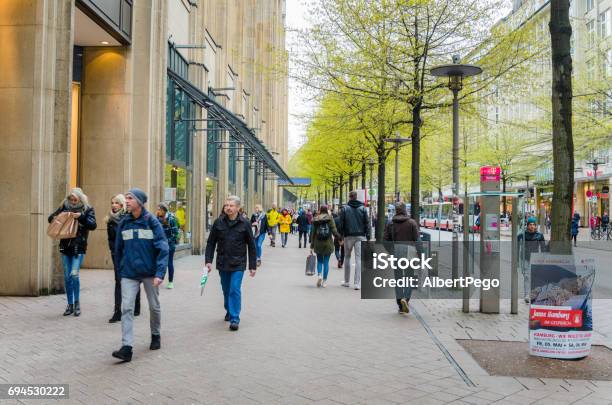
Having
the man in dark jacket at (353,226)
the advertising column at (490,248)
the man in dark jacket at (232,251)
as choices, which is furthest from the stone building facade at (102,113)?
the advertising column at (490,248)

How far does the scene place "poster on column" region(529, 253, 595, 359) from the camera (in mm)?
6148

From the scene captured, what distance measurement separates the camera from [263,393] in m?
4.91

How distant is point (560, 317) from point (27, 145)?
8.61 m

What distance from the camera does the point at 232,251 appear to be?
25.6 ft

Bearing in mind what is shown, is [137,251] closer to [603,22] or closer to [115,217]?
[115,217]

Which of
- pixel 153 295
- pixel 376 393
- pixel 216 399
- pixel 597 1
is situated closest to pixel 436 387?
pixel 376 393

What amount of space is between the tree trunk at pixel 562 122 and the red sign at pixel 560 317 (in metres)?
0.93

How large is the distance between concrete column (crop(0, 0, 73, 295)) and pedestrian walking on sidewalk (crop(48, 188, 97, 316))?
68.3 inches

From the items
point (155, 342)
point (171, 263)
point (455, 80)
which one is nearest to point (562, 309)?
point (155, 342)

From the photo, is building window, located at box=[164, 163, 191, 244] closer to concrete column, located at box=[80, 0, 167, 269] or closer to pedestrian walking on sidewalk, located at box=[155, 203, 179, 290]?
concrete column, located at box=[80, 0, 167, 269]

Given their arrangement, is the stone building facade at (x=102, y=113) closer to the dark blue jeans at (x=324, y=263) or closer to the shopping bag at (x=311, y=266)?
the shopping bag at (x=311, y=266)

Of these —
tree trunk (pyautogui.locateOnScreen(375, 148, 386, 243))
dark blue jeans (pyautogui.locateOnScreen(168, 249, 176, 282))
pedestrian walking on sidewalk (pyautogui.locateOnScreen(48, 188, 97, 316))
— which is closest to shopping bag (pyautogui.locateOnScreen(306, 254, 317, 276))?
dark blue jeans (pyautogui.locateOnScreen(168, 249, 176, 282))

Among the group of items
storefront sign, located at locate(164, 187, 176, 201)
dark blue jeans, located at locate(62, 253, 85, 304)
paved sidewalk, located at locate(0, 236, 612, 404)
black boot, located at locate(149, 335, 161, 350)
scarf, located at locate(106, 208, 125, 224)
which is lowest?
paved sidewalk, located at locate(0, 236, 612, 404)

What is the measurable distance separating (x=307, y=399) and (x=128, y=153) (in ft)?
34.9
